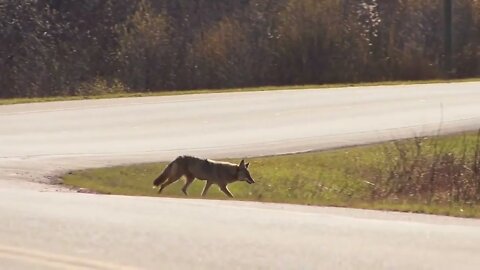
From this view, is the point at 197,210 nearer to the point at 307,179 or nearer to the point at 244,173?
the point at 244,173

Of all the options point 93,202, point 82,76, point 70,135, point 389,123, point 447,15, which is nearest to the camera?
point 93,202

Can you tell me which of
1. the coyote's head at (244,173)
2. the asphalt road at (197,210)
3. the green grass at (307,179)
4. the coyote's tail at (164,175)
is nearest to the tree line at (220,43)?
the asphalt road at (197,210)

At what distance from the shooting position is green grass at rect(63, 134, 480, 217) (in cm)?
1739

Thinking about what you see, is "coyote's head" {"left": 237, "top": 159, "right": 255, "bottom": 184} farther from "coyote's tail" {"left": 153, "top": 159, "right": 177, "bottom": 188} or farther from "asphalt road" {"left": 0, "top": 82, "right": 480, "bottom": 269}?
"asphalt road" {"left": 0, "top": 82, "right": 480, "bottom": 269}

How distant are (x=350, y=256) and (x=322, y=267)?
0.62 metres

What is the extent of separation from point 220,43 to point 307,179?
24620mm

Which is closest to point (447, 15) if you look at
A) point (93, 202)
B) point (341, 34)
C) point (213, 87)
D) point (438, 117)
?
point (341, 34)

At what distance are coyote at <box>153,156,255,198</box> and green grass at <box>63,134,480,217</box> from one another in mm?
211

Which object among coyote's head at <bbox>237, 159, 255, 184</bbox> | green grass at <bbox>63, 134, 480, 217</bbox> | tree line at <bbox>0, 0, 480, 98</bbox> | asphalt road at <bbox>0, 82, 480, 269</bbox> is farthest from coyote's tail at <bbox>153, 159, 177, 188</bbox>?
tree line at <bbox>0, 0, 480, 98</bbox>

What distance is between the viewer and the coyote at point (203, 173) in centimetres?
1819

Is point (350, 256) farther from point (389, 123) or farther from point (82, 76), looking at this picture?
point (82, 76)

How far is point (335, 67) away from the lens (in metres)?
46.0

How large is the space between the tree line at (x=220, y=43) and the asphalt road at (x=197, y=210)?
43.4 ft

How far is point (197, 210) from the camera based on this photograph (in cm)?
1365
